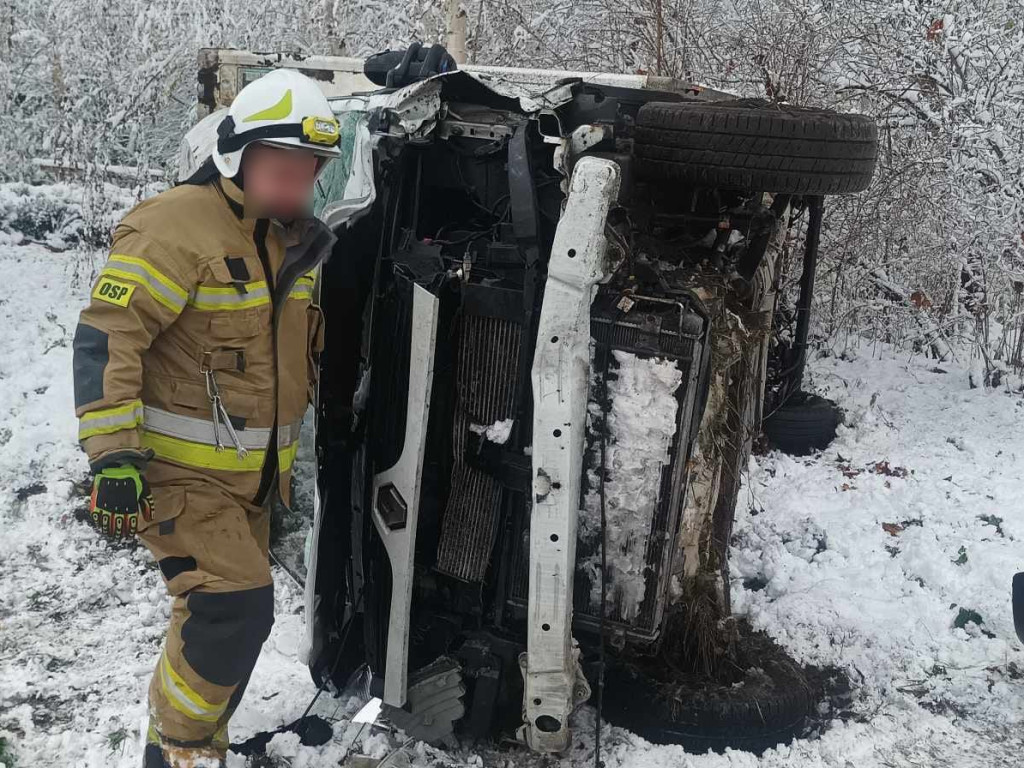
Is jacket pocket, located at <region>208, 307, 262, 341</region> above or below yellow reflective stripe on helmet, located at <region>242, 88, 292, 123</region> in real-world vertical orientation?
below

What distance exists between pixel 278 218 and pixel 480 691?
60.7 inches

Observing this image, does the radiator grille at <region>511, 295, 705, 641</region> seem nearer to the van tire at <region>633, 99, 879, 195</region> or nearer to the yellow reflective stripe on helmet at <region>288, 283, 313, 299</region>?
A: the van tire at <region>633, 99, 879, 195</region>

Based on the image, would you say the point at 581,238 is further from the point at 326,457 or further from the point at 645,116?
the point at 326,457

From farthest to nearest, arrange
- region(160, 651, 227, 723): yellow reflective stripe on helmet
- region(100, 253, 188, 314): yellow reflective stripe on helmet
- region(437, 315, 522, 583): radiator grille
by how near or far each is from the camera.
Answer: region(437, 315, 522, 583): radiator grille, region(160, 651, 227, 723): yellow reflective stripe on helmet, region(100, 253, 188, 314): yellow reflective stripe on helmet

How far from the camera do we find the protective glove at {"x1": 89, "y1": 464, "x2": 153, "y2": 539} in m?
2.10

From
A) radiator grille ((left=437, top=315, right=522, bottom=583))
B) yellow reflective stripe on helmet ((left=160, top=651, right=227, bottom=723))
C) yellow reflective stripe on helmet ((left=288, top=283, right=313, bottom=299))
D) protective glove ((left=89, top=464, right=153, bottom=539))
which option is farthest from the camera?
radiator grille ((left=437, top=315, right=522, bottom=583))

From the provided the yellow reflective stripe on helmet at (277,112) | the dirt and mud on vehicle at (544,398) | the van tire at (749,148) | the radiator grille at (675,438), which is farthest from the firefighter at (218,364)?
the van tire at (749,148)

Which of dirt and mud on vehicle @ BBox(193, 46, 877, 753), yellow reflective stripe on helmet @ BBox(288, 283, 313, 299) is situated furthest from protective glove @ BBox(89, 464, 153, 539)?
dirt and mud on vehicle @ BBox(193, 46, 877, 753)

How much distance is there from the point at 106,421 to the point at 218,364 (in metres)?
0.34

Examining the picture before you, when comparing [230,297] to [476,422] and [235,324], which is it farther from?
[476,422]

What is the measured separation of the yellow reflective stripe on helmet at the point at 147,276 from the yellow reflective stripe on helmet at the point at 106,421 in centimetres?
28

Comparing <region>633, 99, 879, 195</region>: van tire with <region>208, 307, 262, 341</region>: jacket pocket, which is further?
<region>633, 99, 879, 195</region>: van tire

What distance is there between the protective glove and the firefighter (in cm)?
8

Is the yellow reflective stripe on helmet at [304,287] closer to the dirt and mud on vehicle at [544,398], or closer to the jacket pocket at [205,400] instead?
Answer: the dirt and mud on vehicle at [544,398]
